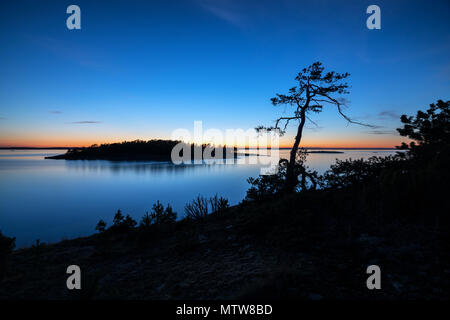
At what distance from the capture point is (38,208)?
17.5m

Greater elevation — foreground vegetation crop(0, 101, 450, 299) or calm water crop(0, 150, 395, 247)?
foreground vegetation crop(0, 101, 450, 299)

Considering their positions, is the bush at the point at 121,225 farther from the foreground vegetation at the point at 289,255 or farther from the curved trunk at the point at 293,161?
the curved trunk at the point at 293,161

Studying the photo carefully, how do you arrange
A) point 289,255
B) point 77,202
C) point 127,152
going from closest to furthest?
point 289,255 < point 77,202 < point 127,152

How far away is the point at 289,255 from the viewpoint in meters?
3.86

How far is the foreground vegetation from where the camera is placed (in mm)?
2822

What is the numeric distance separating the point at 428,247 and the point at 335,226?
5.38ft

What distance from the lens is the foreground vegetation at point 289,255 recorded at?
9.26 feet

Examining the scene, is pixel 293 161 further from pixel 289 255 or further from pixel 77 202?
pixel 77 202

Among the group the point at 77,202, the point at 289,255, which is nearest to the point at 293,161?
the point at 289,255

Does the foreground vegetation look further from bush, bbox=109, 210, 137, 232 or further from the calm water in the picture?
the calm water

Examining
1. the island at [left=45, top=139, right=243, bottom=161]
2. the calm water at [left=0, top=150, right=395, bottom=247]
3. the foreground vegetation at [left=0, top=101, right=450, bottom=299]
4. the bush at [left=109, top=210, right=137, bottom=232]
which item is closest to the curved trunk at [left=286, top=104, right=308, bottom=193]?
the foreground vegetation at [left=0, top=101, right=450, bottom=299]
